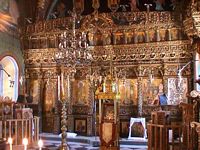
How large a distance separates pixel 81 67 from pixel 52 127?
2484 millimetres

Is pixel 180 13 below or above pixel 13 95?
above

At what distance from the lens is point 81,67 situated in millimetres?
12750

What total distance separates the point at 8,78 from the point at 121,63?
165 inches

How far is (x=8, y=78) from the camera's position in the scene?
1295 cm

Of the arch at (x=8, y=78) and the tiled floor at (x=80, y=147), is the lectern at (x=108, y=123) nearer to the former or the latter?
the tiled floor at (x=80, y=147)

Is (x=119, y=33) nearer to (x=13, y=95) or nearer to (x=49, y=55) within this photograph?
(x=49, y=55)

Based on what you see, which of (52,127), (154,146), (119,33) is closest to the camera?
Result: (154,146)

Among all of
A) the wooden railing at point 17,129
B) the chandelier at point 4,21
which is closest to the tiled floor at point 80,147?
the wooden railing at point 17,129

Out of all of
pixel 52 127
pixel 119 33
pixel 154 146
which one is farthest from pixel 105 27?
pixel 154 146

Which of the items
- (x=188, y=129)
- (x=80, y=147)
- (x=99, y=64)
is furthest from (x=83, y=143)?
(x=188, y=129)

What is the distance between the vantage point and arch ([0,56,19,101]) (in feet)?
41.8

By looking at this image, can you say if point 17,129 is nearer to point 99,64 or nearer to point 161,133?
point 161,133

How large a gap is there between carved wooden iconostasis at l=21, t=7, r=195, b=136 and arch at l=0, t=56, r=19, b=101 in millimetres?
532

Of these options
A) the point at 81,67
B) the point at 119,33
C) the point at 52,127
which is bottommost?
the point at 52,127
